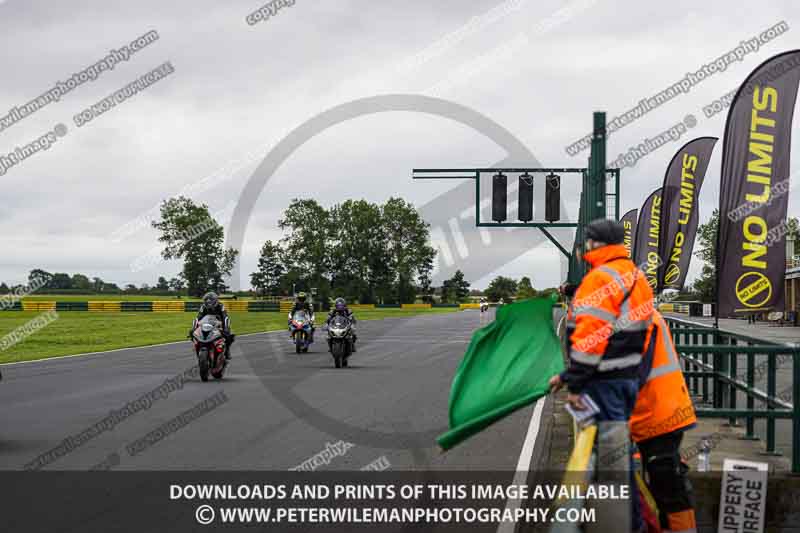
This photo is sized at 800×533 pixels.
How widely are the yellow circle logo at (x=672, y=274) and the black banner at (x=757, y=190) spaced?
10228mm

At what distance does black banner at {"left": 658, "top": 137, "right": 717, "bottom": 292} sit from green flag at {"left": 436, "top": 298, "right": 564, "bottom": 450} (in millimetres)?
13963

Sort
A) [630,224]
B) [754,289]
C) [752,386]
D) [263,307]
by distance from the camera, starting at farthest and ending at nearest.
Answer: [263,307]
[630,224]
[754,289]
[752,386]

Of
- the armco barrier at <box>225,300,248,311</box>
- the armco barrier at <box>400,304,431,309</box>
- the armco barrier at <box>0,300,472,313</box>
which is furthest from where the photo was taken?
the armco barrier at <box>400,304,431,309</box>

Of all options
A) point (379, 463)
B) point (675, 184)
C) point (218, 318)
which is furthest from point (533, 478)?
point (675, 184)

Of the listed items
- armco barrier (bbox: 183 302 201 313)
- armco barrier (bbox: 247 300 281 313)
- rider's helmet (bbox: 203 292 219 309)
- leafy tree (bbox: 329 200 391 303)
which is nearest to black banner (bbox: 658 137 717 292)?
rider's helmet (bbox: 203 292 219 309)

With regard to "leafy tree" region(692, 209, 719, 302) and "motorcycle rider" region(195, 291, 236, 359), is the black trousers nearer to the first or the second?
"motorcycle rider" region(195, 291, 236, 359)

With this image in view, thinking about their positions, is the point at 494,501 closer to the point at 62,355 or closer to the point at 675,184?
the point at 675,184

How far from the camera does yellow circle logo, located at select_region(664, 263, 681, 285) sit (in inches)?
810

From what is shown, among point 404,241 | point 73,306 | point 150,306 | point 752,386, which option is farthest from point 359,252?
point 752,386

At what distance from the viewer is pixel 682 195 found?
19.3 m

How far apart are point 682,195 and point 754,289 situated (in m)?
9.68

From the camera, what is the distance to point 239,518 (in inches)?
243

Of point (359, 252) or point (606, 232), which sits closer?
point (606, 232)

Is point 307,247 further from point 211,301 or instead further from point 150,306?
point 211,301
